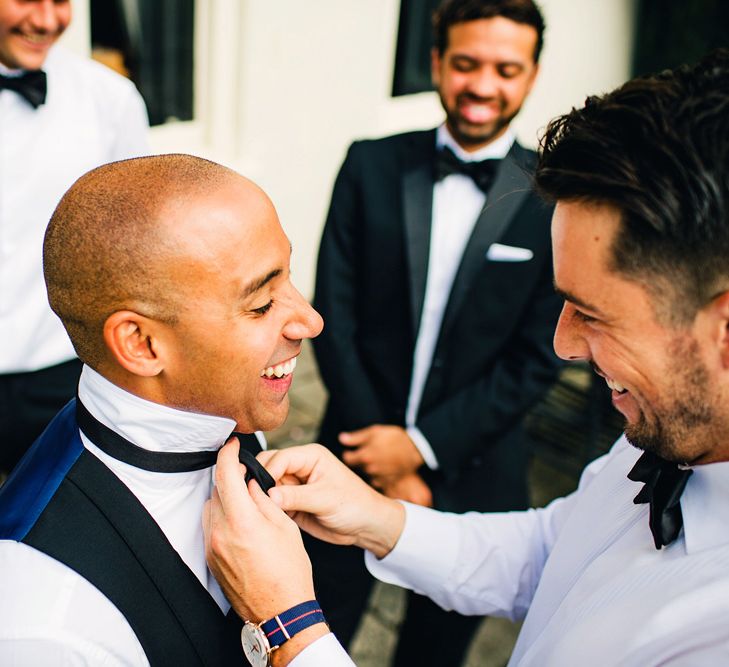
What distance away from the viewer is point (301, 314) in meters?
1.58

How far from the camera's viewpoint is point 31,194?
2617 mm

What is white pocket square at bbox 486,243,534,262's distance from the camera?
254 cm

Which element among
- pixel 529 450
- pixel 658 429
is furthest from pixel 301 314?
pixel 529 450

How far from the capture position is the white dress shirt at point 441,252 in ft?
8.67

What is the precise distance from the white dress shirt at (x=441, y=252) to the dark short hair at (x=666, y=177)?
4.29 ft

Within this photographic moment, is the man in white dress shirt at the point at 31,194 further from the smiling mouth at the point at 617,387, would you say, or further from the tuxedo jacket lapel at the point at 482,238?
the smiling mouth at the point at 617,387

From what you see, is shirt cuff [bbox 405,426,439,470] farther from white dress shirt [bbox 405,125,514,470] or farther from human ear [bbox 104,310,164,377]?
human ear [bbox 104,310,164,377]

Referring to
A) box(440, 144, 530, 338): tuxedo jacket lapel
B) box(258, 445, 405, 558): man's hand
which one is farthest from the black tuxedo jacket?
box(258, 445, 405, 558): man's hand

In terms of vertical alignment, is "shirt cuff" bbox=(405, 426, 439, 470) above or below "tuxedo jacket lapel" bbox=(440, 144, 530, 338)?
below

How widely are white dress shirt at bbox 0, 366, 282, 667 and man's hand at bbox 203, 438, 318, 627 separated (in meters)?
0.07

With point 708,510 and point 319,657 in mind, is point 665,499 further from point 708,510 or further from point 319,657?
point 319,657

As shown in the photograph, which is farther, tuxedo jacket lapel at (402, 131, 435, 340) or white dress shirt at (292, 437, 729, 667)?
tuxedo jacket lapel at (402, 131, 435, 340)

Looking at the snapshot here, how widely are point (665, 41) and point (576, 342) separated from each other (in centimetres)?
818

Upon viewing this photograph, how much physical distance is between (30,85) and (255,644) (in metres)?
2.06
